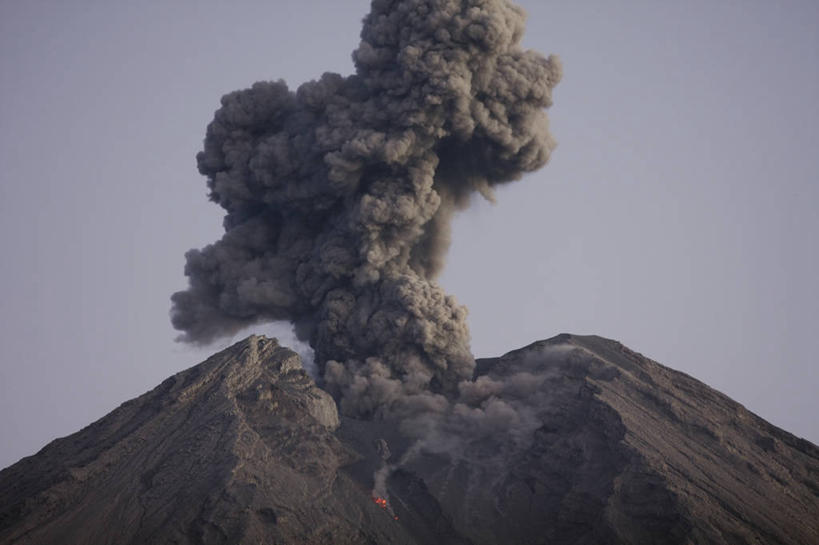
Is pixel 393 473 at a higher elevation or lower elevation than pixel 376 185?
lower

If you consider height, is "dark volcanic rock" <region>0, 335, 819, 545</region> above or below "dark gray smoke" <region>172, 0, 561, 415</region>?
below

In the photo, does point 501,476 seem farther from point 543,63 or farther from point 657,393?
point 543,63

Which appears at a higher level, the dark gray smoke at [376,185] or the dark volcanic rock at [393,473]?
the dark gray smoke at [376,185]

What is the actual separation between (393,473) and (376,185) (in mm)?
12869

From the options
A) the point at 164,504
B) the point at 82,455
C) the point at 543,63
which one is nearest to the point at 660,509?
the point at 164,504

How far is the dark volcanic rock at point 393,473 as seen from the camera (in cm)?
2623

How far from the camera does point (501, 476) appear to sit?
31750mm

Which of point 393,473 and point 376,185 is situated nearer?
point 393,473

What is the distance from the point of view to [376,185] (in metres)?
39.3

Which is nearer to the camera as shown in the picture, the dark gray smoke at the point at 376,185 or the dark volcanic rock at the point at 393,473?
the dark volcanic rock at the point at 393,473

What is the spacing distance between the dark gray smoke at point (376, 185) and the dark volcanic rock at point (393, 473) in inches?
144

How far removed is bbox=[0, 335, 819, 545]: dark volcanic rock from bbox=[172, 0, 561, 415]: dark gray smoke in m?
3.65

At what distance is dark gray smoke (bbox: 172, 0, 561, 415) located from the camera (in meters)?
37.1

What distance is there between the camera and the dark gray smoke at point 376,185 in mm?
37094
